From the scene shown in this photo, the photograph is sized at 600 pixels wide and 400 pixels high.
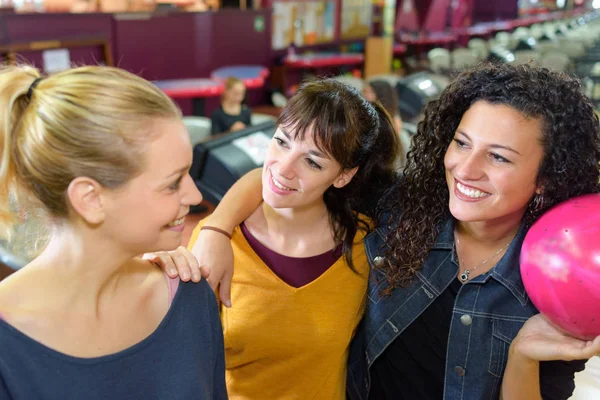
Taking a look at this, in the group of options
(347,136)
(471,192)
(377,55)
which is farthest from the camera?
(377,55)

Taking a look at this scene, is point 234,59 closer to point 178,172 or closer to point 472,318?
point 472,318

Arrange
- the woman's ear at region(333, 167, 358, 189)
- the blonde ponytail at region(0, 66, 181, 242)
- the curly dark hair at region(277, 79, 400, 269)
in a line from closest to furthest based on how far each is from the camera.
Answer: the blonde ponytail at region(0, 66, 181, 242), the curly dark hair at region(277, 79, 400, 269), the woman's ear at region(333, 167, 358, 189)

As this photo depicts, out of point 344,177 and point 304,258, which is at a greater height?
point 344,177

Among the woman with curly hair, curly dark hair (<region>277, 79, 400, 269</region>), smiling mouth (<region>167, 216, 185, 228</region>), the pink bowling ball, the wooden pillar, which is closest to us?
smiling mouth (<region>167, 216, 185, 228</region>)

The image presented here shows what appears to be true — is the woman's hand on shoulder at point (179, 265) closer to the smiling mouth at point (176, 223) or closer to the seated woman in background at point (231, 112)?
the smiling mouth at point (176, 223)

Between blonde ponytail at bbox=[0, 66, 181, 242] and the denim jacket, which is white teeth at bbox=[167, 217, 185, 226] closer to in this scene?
blonde ponytail at bbox=[0, 66, 181, 242]

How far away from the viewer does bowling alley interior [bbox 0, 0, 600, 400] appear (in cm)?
194

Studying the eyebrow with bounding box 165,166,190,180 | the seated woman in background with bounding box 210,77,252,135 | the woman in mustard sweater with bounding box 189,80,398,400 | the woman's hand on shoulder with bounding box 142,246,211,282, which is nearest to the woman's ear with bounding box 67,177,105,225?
the eyebrow with bounding box 165,166,190,180

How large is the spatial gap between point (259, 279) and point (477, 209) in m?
0.54

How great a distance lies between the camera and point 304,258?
4.77 feet

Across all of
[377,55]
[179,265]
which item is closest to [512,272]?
[179,265]

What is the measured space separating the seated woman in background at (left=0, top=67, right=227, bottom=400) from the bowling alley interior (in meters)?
0.05

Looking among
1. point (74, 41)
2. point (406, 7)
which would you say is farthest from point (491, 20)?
point (74, 41)

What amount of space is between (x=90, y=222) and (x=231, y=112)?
12.9 feet
